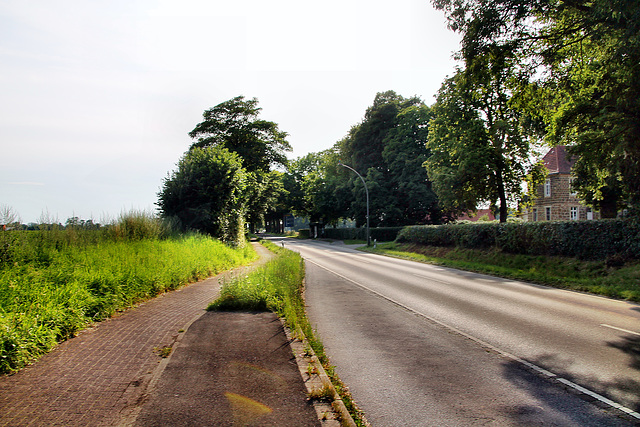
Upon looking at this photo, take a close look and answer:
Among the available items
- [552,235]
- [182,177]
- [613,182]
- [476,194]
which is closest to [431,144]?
[476,194]

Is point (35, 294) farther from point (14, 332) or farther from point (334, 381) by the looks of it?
point (334, 381)

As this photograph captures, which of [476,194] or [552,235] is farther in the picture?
[476,194]

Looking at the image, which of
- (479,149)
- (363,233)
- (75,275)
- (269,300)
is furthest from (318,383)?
(363,233)

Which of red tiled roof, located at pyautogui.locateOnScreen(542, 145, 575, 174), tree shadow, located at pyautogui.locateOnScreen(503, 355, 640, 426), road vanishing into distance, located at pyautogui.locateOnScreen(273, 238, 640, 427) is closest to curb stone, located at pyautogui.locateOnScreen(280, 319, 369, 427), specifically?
road vanishing into distance, located at pyautogui.locateOnScreen(273, 238, 640, 427)

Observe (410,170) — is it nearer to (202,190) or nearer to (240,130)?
(240,130)

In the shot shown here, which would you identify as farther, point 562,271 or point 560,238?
point 560,238

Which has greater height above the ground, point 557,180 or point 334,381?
point 557,180

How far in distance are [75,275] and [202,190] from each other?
11.9 m

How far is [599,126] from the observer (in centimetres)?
1432

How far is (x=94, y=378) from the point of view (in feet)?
15.2

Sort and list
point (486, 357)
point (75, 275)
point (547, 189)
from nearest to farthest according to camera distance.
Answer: point (486, 357) < point (75, 275) < point (547, 189)

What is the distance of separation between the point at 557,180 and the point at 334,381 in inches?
1904

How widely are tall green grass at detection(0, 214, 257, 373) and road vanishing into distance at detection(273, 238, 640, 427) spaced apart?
12.9 ft

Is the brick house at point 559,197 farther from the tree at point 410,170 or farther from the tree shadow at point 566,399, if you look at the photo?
the tree shadow at point 566,399
